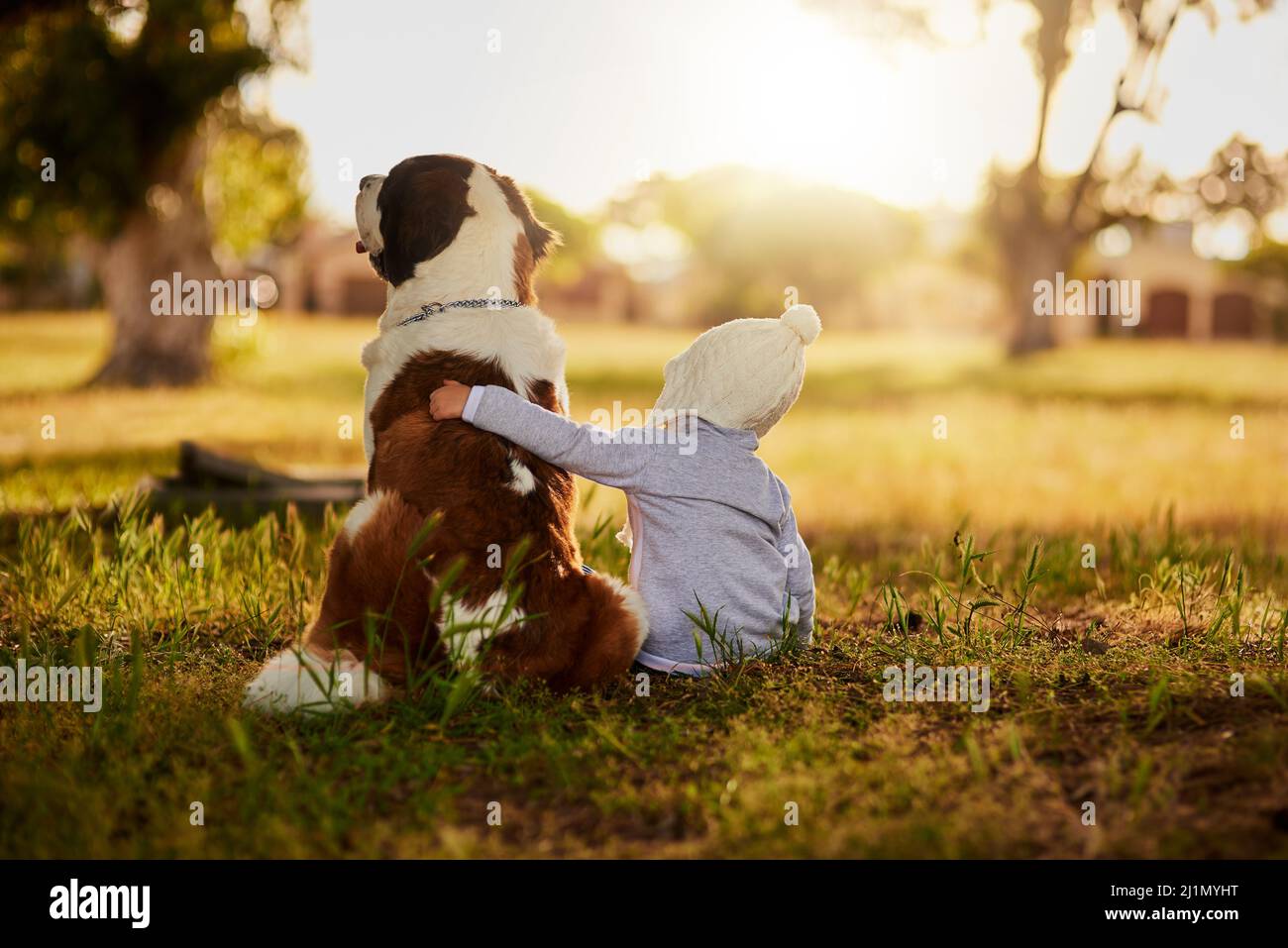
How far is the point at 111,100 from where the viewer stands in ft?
43.4

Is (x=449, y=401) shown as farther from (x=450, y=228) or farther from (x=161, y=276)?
(x=161, y=276)

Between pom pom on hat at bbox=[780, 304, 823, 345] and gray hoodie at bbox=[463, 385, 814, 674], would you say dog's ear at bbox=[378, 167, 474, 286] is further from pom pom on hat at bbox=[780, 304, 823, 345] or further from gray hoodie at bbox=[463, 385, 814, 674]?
pom pom on hat at bbox=[780, 304, 823, 345]

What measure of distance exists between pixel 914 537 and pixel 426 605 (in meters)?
4.29

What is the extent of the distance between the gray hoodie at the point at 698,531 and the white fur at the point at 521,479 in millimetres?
108

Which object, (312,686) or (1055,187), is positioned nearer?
(312,686)

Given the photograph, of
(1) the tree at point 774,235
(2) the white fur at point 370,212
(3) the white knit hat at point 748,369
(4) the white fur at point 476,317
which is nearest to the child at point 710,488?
(3) the white knit hat at point 748,369

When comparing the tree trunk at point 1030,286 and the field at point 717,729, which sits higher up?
the tree trunk at point 1030,286

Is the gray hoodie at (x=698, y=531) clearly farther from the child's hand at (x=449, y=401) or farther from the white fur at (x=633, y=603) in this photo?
the child's hand at (x=449, y=401)

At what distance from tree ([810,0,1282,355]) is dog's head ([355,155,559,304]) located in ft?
43.7

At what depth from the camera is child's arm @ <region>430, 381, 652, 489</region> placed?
10.4ft

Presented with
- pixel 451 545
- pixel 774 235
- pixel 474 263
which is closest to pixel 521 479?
pixel 451 545

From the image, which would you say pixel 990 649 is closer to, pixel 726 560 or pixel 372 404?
pixel 726 560

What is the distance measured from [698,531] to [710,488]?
14 cm

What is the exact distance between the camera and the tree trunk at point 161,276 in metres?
15.2
